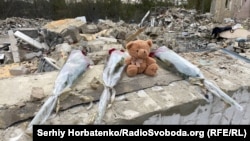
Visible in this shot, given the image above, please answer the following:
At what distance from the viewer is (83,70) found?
189 centimetres

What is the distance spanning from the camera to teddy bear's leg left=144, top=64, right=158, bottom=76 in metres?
1.86

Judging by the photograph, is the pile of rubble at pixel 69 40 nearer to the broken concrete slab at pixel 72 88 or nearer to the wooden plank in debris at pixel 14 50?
the wooden plank in debris at pixel 14 50

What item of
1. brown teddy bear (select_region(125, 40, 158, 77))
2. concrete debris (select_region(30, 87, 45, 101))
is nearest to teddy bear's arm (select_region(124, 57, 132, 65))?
brown teddy bear (select_region(125, 40, 158, 77))

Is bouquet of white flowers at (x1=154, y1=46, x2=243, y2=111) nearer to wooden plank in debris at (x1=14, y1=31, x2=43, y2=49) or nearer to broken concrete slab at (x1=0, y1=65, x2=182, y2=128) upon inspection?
broken concrete slab at (x1=0, y1=65, x2=182, y2=128)

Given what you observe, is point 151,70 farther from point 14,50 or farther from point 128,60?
point 14,50

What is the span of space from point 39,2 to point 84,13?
218cm

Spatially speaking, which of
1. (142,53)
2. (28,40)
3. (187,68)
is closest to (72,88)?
(142,53)

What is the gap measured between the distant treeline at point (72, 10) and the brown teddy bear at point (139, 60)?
10.9 metres

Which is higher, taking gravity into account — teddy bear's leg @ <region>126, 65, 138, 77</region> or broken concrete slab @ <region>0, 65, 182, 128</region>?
teddy bear's leg @ <region>126, 65, 138, 77</region>

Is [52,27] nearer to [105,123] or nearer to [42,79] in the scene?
[42,79]

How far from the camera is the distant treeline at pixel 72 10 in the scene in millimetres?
11836

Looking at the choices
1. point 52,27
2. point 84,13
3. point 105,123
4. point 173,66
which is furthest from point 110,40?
point 84,13
